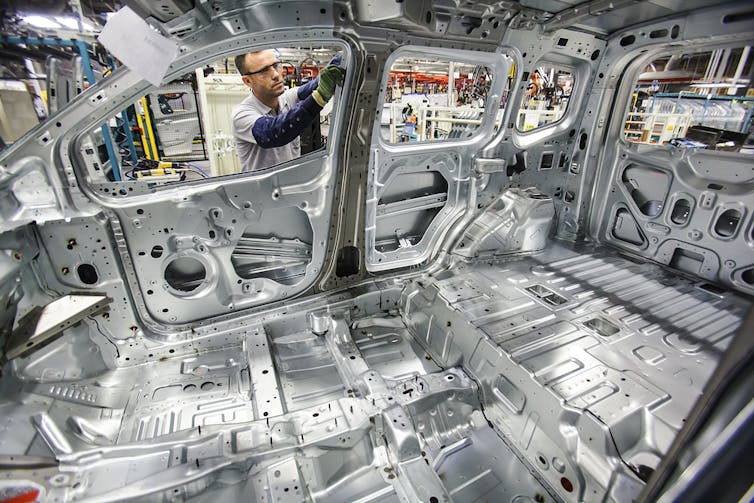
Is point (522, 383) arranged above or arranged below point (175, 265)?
below

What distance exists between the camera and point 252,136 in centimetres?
296

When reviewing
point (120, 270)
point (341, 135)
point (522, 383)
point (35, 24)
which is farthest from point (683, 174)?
point (35, 24)

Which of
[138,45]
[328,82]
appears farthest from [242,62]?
[138,45]

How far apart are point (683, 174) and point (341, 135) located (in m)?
2.73

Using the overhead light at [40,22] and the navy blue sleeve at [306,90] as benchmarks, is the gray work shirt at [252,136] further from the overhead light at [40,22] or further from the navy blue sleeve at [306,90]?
the overhead light at [40,22]

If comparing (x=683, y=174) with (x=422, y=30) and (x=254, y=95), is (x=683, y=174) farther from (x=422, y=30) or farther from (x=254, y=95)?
(x=254, y=95)

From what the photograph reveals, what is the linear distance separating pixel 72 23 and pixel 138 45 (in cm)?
280

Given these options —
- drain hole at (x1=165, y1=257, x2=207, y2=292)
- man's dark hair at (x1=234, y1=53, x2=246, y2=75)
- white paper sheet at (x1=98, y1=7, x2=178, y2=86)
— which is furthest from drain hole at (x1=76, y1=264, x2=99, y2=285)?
man's dark hair at (x1=234, y1=53, x2=246, y2=75)

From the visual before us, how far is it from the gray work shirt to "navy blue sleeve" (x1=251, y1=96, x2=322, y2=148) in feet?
0.55

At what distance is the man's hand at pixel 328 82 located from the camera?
2371mm

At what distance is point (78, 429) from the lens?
1914mm

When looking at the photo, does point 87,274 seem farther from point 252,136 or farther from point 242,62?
point 242,62

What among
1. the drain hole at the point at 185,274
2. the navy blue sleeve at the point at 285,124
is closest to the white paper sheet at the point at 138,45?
the navy blue sleeve at the point at 285,124

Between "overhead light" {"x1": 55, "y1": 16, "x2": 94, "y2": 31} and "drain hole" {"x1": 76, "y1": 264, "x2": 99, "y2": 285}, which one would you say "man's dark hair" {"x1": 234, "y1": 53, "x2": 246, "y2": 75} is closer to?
"drain hole" {"x1": 76, "y1": 264, "x2": 99, "y2": 285}
